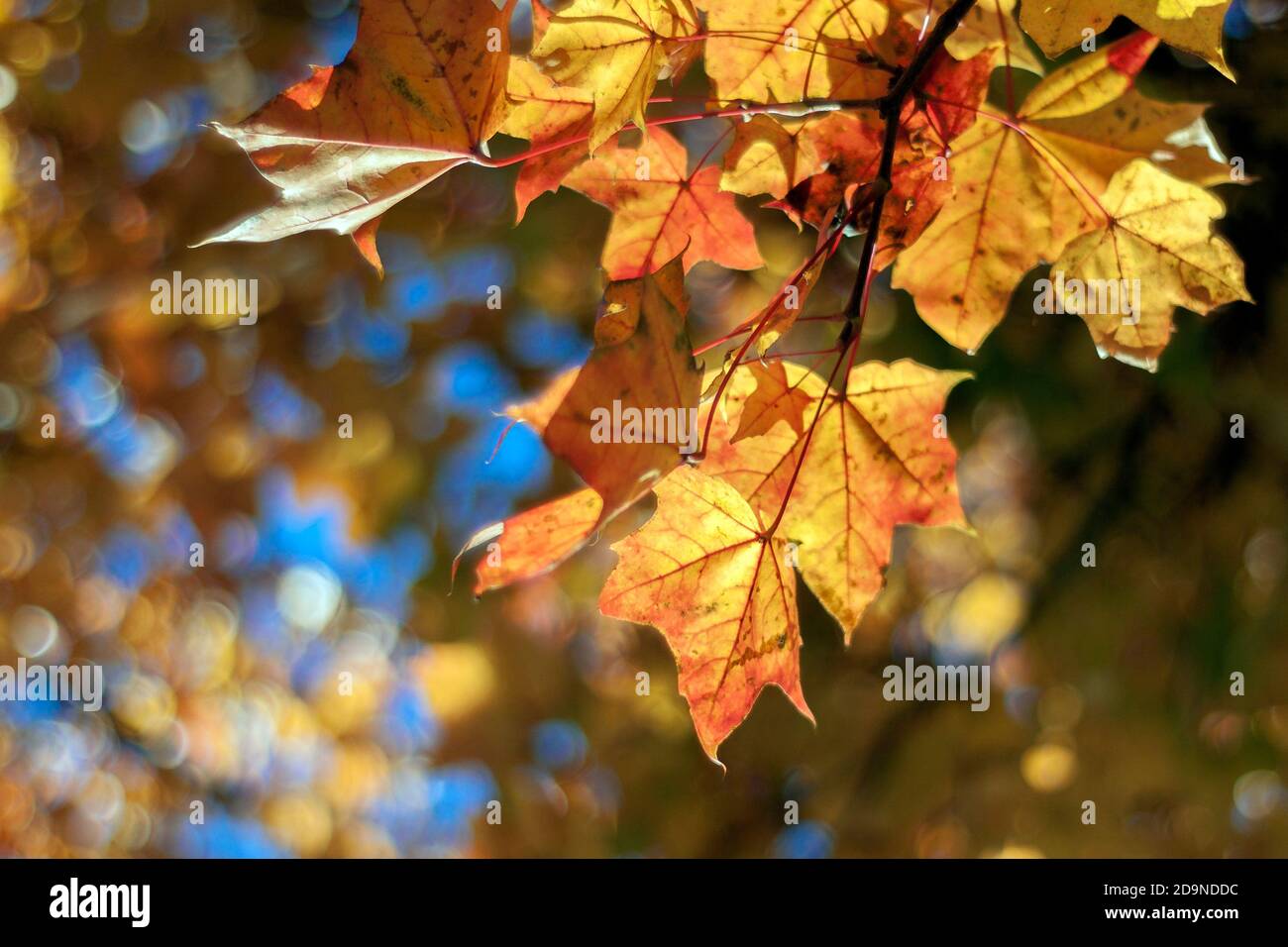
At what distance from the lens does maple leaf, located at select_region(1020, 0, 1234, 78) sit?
14.4 inches

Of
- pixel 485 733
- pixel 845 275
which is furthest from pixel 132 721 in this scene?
pixel 845 275

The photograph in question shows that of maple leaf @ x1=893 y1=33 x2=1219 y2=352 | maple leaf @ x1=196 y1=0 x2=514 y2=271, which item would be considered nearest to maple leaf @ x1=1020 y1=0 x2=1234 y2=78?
maple leaf @ x1=893 y1=33 x2=1219 y2=352

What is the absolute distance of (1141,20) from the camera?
38 cm

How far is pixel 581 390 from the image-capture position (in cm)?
33

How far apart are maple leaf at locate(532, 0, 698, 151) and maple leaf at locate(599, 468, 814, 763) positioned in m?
0.17

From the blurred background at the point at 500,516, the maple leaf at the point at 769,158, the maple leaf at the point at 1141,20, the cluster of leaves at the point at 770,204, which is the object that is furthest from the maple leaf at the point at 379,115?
the blurred background at the point at 500,516

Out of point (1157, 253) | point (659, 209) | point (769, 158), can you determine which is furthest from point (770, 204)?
point (1157, 253)

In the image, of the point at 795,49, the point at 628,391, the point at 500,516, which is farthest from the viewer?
the point at 500,516

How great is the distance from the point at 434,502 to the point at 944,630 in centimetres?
102

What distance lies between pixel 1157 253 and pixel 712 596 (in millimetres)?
315

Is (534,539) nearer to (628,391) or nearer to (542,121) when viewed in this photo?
(628,391)

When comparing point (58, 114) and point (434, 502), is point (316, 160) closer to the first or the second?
point (434, 502)

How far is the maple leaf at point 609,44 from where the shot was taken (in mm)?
392

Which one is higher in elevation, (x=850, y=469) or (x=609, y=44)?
(x=609, y=44)
